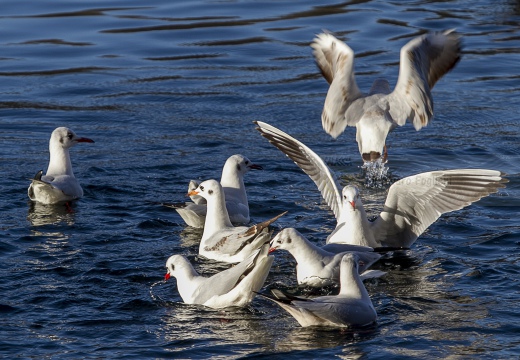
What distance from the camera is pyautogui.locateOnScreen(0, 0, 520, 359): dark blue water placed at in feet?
27.2

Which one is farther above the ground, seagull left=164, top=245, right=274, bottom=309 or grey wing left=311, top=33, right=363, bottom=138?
grey wing left=311, top=33, right=363, bottom=138

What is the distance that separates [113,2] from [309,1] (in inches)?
176

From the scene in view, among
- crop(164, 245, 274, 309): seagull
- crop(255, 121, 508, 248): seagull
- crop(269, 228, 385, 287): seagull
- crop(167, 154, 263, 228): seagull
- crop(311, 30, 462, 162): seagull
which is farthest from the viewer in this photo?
crop(311, 30, 462, 162): seagull

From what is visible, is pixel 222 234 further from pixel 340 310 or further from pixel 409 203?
pixel 340 310

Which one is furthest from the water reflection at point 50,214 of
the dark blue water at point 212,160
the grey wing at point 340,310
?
the grey wing at point 340,310

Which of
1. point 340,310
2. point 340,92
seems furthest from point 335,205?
point 340,310

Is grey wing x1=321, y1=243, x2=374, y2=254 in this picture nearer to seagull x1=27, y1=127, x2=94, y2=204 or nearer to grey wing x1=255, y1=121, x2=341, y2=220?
grey wing x1=255, y1=121, x2=341, y2=220

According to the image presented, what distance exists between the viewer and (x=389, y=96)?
13258 mm

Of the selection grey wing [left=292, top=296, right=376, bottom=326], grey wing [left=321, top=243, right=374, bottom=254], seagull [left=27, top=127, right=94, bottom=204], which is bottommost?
grey wing [left=292, top=296, right=376, bottom=326]

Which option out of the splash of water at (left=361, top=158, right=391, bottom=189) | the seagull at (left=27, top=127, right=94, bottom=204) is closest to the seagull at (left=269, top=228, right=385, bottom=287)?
the seagull at (left=27, top=127, right=94, bottom=204)

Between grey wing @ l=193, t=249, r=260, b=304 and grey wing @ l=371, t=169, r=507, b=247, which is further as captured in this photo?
grey wing @ l=371, t=169, r=507, b=247

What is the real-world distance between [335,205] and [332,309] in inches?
125

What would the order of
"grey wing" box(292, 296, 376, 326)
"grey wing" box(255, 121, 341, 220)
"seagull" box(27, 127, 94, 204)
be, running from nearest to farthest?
"grey wing" box(292, 296, 376, 326), "grey wing" box(255, 121, 341, 220), "seagull" box(27, 127, 94, 204)

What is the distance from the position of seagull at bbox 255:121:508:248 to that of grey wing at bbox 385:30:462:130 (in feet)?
8.10
